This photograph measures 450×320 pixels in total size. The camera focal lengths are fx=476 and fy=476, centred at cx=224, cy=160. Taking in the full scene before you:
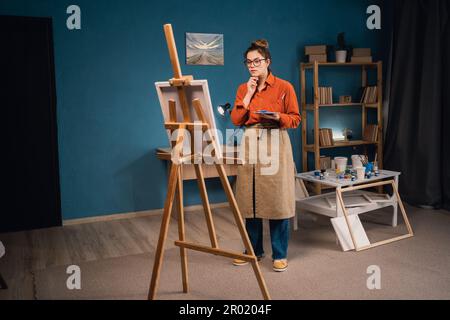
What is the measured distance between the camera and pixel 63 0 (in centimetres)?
452

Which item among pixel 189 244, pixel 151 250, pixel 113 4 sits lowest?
pixel 151 250

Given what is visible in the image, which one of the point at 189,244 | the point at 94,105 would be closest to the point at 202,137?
the point at 189,244

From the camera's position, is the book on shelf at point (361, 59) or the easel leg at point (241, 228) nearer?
the easel leg at point (241, 228)

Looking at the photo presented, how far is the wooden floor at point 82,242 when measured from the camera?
3.53 meters

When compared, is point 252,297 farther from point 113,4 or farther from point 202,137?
point 113,4

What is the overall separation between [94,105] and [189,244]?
251 cm

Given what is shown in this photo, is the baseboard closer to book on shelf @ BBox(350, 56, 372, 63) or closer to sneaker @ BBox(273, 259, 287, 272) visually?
sneaker @ BBox(273, 259, 287, 272)

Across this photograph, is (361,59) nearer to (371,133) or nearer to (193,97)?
(371,133)

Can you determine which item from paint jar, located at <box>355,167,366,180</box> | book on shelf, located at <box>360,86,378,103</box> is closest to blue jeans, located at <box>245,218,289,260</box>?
paint jar, located at <box>355,167,366,180</box>

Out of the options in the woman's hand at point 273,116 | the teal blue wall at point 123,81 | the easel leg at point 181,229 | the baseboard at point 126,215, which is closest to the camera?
the easel leg at point 181,229

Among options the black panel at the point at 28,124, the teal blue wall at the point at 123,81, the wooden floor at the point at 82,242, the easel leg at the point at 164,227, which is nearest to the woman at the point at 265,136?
the easel leg at the point at 164,227

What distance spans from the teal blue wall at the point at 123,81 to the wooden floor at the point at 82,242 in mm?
333

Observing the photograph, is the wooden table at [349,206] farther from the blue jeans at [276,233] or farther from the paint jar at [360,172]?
the blue jeans at [276,233]

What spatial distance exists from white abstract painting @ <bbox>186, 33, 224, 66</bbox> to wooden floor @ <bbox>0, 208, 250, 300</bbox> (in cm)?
166
